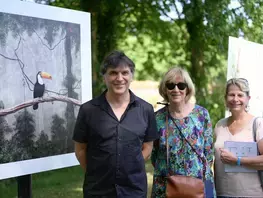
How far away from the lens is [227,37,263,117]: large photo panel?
15.3 feet

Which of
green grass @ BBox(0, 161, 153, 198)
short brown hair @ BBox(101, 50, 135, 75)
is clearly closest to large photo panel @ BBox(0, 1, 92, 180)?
short brown hair @ BBox(101, 50, 135, 75)

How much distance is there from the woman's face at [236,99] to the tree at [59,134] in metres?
1.41

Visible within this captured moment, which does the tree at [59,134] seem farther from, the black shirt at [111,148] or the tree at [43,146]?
the black shirt at [111,148]

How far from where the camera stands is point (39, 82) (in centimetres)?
336

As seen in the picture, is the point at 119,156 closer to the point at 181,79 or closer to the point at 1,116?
the point at 181,79

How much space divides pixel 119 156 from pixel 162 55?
1007cm

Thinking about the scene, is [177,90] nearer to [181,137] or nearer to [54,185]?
[181,137]

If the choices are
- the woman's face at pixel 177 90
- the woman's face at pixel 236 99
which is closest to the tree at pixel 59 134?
the woman's face at pixel 177 90

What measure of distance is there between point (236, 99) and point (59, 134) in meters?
1.50

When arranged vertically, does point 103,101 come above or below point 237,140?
above

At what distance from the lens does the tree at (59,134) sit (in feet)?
11.6

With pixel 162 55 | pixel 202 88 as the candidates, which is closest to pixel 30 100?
pixel 202 88

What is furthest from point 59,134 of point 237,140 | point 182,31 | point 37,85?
point 182,31

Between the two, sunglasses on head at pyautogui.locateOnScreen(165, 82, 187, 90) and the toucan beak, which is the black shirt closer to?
sunglasses on head at pyautogui.locateOnScreen(165, 82, 187, 90)
